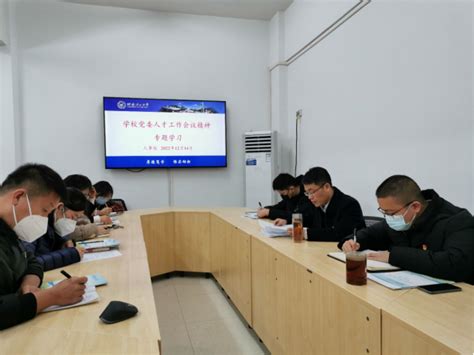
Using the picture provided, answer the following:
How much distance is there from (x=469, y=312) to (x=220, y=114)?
14.0ft

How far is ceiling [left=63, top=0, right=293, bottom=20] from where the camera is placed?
461 centimetres

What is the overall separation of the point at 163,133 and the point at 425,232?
385 centimetres

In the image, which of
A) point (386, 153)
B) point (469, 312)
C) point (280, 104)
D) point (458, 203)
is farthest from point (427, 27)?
point (280, 104)

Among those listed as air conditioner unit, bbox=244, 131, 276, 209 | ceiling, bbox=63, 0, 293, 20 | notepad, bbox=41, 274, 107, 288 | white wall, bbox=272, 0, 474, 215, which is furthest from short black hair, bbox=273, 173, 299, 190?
ceiling, bbox=63, 0, 293, 20

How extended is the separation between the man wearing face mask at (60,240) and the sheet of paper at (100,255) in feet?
0.14

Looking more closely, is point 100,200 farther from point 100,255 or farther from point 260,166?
point 260,166

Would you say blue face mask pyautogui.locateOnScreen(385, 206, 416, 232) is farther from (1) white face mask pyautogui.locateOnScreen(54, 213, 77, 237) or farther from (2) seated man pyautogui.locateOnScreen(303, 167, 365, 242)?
(1) white face mask pyautogui.locateOnScreen(54, 213, 77, 237)

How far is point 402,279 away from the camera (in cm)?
137

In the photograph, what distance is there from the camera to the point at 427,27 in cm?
253

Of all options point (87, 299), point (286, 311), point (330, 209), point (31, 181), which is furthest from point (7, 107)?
point (286, 311)

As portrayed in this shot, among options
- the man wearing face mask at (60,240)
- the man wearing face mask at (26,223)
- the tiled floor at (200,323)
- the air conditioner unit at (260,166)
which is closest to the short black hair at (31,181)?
the man wearing face mask at (26,223)

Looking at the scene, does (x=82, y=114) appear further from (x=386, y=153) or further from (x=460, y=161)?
(x=460, y=161)

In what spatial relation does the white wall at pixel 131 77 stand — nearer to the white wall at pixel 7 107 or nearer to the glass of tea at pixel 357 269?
the white wall at pixel 7 107

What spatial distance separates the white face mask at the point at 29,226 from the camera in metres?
1.26
